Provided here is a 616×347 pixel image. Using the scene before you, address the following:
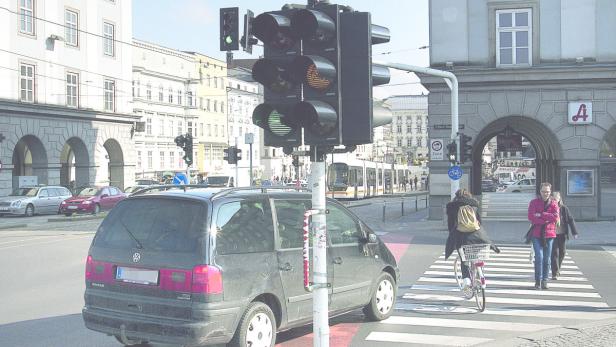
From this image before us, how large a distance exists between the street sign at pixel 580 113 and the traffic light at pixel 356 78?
22959 mm

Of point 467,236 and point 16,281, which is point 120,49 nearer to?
point 16,281

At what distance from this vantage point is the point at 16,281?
40.5 feet

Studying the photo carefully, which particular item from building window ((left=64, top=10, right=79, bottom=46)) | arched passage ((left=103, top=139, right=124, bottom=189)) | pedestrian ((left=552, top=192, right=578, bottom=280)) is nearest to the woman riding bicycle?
pedestrian ((left=552, top=192, right=578, bottom=280))

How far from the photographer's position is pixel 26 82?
39.8m

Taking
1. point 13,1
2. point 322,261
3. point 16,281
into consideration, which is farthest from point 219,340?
point 13,1

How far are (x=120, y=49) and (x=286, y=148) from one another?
4558cm

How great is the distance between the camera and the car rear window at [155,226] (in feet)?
20.2

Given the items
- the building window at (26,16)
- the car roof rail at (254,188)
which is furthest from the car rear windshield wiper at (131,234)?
the building window at (26,16)

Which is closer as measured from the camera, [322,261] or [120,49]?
[322,261]

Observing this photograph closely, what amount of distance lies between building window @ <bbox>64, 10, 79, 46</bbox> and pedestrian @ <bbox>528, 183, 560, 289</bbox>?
38.3 meters

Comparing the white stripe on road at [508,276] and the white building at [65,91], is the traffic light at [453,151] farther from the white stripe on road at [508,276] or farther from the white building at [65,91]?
the white building at [65,91]

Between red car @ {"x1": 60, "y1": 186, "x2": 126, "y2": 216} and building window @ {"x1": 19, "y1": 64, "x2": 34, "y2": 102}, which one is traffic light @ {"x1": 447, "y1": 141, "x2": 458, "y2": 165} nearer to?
red car @ {"x1": 60, "y1": 186, "x2": 126, "y2": 216}

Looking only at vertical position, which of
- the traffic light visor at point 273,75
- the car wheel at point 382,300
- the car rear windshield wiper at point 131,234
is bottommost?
the car wheel at point 382,300

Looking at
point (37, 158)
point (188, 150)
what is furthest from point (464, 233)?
point (37, 158)
